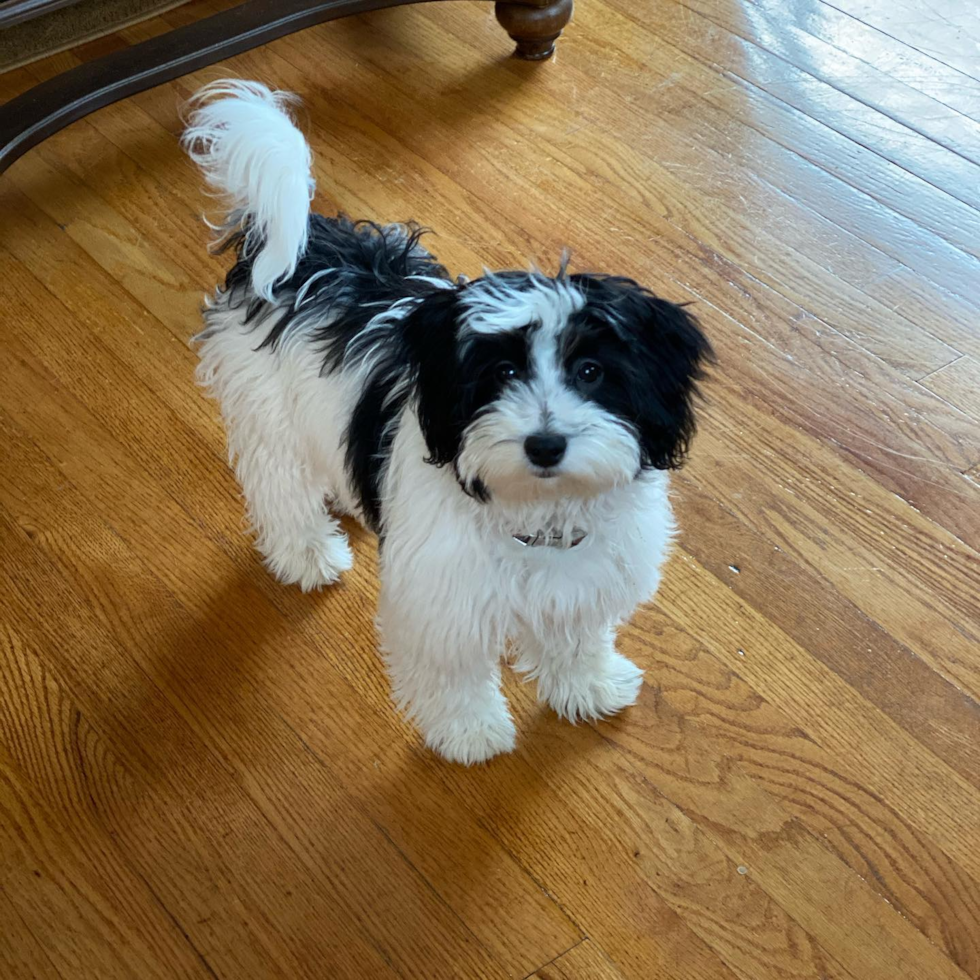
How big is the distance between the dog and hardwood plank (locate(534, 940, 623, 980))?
30 centimetres

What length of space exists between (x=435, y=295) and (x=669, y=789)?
0.76m

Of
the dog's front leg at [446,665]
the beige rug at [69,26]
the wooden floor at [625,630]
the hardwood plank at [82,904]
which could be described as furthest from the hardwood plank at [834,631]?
the beige rug at [69,26]

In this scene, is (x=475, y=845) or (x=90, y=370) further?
(x=90, y=370)

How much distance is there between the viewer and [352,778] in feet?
5.37

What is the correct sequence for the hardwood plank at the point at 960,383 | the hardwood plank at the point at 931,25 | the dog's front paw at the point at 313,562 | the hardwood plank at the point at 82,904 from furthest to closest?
1. the hardwood plank at the point at 931,25
2. the hardwood plank at the point at 960,383
3. the dog's front paw at the point at 313,562
4. the hardwood plank at the point at 82,904

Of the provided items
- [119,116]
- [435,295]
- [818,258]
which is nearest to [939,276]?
[818,258]

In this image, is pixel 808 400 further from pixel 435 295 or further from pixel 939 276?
pixel 435 295

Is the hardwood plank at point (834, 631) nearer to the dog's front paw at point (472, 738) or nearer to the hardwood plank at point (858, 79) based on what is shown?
the dog's front paw at point (472, 738)

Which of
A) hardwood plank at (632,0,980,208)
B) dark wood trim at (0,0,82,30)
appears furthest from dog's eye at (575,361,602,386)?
dark wood trim at (0,0,82,30)

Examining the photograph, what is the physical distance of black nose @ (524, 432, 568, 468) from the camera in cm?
117

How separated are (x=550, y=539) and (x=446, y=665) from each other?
0.24 meters

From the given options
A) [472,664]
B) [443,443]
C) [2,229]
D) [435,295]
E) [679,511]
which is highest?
[435,295]

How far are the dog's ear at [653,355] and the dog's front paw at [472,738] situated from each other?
1.69 ft

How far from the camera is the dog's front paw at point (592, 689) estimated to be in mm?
1649
